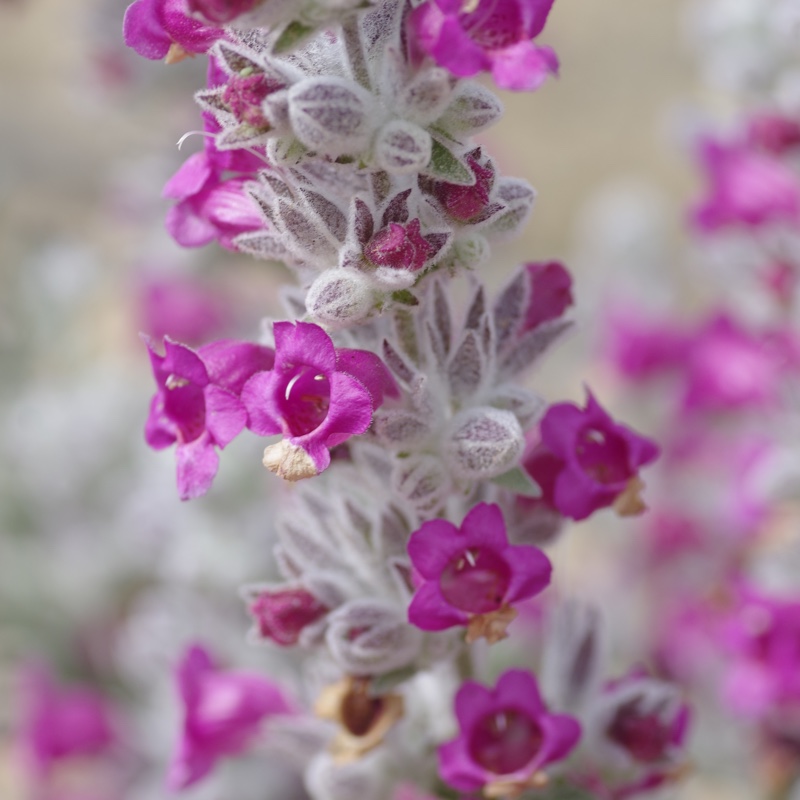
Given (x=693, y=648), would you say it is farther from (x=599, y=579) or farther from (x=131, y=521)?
(x=131, y=521)

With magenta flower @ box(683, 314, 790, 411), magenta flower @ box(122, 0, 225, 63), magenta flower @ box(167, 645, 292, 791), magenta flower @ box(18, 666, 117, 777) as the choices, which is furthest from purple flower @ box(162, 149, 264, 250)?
magenta flower @ box(18, 666, 117, 777)

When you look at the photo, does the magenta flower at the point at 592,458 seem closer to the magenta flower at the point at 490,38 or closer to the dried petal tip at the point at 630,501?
the dried petal tip at the point at 630,501

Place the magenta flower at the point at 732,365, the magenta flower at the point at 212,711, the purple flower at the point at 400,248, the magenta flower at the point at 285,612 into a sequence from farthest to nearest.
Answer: the magenta flower at the point at 732,365 → the magenta flower at the point at 212,711 → the magenta flower at the point at 285,612 → the purple flower at the point at 400,248

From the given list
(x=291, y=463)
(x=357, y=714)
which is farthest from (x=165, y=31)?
A: (x=357, y=714)

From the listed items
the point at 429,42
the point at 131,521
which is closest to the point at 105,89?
the point at 131,521

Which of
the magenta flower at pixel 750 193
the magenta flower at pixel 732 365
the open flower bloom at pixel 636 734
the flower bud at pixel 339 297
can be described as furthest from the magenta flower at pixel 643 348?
the flower bud at pixel 339 297

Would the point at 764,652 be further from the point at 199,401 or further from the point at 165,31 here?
the point at 165,31
